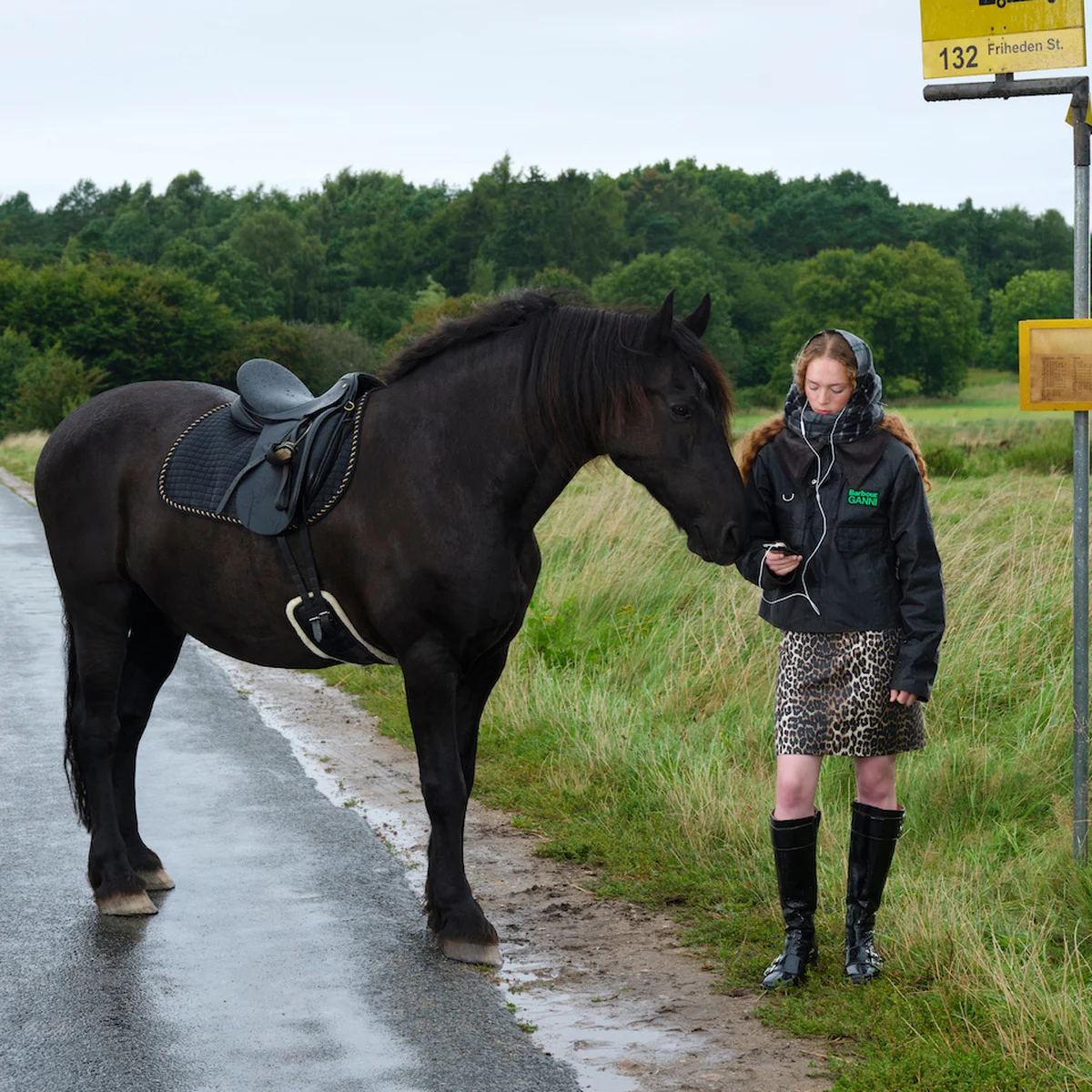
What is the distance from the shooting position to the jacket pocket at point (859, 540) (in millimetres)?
3943

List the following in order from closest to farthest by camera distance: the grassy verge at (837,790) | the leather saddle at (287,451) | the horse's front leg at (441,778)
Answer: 1. the grassy verge at (837,790)
2. the horse's front leg at (441,778)
3. the leather saddle at (287,451)

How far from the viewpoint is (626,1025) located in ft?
12.4

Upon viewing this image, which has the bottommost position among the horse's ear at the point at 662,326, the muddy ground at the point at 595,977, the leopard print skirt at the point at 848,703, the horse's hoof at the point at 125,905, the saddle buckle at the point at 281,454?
the muddy ground at the point at 595,977

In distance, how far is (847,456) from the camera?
3973 millimetres

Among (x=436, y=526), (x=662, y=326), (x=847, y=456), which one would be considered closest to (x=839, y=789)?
(x=847, y=456)

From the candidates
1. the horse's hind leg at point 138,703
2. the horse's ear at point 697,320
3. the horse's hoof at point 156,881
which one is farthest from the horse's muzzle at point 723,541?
the horse's hoof at point 156,881

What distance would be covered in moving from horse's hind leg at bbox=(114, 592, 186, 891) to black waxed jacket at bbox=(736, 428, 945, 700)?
2.60 m

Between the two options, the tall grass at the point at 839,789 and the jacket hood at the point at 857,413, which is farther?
the jacket hood at the point at 857,413

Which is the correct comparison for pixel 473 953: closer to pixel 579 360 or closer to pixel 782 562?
pixel 782 562

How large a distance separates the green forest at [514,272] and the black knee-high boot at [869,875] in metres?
43.1

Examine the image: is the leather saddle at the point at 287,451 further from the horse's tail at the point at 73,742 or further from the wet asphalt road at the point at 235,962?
the wet asphalt road at the point at 235,962

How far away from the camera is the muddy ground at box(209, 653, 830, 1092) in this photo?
347 centimetres

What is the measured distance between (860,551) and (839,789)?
7.30 ft

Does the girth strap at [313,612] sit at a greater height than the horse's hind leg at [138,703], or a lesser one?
greater
